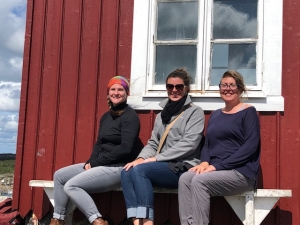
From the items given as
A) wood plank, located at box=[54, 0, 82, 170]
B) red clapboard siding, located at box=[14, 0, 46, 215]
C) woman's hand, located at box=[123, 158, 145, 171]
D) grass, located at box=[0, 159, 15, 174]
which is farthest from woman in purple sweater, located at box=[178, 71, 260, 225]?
grass, located at box=[0, 159, 15, 174]

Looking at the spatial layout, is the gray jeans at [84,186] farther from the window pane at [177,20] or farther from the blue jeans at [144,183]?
the window pane at [177,20]

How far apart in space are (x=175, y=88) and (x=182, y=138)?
1.43ft

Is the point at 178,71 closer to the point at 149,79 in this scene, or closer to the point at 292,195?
the point at 149,79

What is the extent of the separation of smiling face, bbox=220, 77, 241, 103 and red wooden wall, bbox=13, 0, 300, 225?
0.83 metres

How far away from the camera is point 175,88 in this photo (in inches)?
146

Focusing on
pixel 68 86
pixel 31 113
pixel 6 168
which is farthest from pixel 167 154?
pixel 6 168

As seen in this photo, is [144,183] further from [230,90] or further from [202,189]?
[230,90]

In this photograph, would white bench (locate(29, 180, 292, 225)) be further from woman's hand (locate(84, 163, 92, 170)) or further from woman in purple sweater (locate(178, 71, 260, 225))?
woman's hand (locate(84, 163, 92, 170))

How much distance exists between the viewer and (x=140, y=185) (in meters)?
3.29

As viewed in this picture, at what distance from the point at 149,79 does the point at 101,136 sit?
28.3 inches

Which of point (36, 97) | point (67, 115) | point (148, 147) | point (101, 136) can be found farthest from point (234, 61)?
point (36, 97)

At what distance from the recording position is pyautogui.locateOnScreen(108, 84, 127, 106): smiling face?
3855mm

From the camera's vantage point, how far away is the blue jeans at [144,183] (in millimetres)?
3268

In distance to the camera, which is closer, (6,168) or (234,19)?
(234,19)
